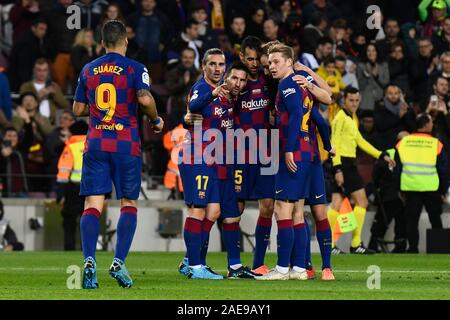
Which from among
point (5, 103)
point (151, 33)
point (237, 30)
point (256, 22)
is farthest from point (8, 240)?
point (256, 22)

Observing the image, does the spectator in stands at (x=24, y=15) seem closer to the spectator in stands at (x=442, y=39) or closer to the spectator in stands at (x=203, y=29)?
the spectator in stands at (x=203, y=29)

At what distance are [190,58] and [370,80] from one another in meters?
3.39

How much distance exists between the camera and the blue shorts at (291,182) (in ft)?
45.7

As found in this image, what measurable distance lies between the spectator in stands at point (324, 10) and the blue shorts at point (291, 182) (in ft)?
44.3

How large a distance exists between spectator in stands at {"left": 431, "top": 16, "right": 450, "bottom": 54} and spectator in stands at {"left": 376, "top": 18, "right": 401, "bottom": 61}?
0.70m

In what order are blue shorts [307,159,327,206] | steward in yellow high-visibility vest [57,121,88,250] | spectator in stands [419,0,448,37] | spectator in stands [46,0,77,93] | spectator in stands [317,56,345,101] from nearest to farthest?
blue shorts [307,159,327,206] < steward in yellow high-visibility vest [57,121,88,250] < spectator in stands [317,56,345,101] < spectator in stands [46,0,77,93] < spectator in stands [419,0,448,37]

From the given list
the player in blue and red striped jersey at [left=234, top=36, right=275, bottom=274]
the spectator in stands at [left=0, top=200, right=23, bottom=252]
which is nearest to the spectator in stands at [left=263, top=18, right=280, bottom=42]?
the spectator in stands at [left=0, top=200, right=23, bottom=252]

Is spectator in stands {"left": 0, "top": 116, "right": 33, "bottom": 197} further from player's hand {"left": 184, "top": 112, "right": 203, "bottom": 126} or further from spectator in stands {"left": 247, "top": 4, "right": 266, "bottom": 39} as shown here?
player's hand {"left": 184, "top": 112, "right": 203, "bottom": 126}

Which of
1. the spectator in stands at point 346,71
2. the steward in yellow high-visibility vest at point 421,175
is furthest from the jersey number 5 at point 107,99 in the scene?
the spectator in stands at point 346,71

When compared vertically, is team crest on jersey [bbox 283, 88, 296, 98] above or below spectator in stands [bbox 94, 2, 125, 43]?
below

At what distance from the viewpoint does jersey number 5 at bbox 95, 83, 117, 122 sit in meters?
12.8

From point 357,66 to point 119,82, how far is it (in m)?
13.0

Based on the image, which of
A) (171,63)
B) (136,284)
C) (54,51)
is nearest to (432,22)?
(171,63)

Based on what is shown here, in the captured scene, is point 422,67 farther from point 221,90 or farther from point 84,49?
point 221,90
